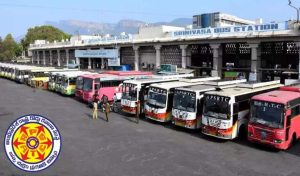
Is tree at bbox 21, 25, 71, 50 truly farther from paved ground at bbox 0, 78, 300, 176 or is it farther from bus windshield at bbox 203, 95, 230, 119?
bus windshield at bbox 203, 95, 230, 119

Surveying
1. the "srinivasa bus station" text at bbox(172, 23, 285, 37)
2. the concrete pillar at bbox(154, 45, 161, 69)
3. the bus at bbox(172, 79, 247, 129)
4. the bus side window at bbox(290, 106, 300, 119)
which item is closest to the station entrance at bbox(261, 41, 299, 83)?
the "srinivasa bus station" text at bbox(172, 23, 285, 37)

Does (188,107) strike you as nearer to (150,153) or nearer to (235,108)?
(235,108)

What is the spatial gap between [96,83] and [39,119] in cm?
2449

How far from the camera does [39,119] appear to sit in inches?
199

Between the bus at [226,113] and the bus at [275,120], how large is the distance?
A: 3.31 ft

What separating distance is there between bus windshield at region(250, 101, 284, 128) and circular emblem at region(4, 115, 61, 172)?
13008 mm

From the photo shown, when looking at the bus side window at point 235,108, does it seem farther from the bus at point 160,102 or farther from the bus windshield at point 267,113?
the bus at point 160,102

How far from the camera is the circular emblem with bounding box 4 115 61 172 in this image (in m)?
5.03

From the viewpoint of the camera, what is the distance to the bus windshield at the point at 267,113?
15.7 m

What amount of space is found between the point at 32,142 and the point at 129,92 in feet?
63.9

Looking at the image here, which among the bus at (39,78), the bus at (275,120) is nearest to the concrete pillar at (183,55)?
the bus at (39,78)

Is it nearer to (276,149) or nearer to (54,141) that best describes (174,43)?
(276,149)

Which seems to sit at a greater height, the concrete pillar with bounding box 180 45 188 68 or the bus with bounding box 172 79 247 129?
the concrete pillar with bounding box 180 45 188 68

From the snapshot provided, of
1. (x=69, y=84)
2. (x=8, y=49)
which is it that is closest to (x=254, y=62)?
(x=69, y=84)
